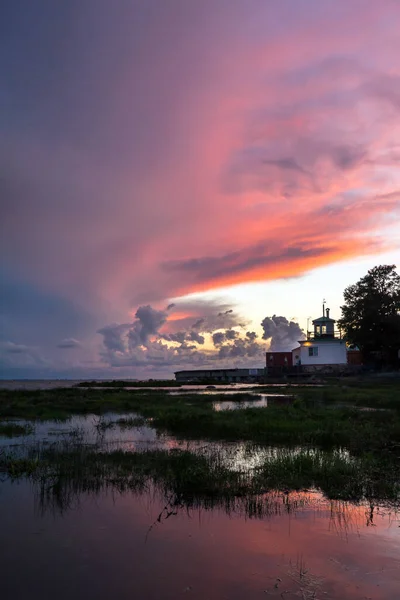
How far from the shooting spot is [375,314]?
73.1 meters

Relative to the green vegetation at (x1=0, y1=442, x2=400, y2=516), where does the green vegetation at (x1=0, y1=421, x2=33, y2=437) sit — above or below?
below

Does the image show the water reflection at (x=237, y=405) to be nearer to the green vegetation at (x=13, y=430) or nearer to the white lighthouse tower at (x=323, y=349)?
the green vegetation at (x=13, y=430)

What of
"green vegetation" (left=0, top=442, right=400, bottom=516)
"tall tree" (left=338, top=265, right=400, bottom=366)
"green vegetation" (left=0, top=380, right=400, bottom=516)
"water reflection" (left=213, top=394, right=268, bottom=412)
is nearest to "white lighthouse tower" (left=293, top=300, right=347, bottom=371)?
"tall tree" (left=338, top=265, right=400, bottom=366)

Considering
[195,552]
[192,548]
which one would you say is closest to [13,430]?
[192,548]

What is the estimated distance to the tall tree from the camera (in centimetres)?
7306

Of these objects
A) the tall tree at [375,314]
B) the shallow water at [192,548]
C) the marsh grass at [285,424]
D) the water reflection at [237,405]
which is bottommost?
the water reflection at [237,405]

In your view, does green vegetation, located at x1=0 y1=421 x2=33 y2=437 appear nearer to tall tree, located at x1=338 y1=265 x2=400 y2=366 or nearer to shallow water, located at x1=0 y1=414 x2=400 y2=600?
shallow water, located at x1=0 y1=414 x2=400 y2=600

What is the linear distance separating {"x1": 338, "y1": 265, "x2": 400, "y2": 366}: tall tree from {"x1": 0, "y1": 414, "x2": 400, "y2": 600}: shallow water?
65.3 metres

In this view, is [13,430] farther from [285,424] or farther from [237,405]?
[237,405]

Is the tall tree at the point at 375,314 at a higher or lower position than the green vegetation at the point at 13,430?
higher

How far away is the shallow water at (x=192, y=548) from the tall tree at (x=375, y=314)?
214 feet

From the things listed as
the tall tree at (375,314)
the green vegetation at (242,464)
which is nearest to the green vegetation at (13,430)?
the green vegetation at (242,464)

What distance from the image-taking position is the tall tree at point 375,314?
240 feet

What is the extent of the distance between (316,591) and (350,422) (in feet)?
61.7
